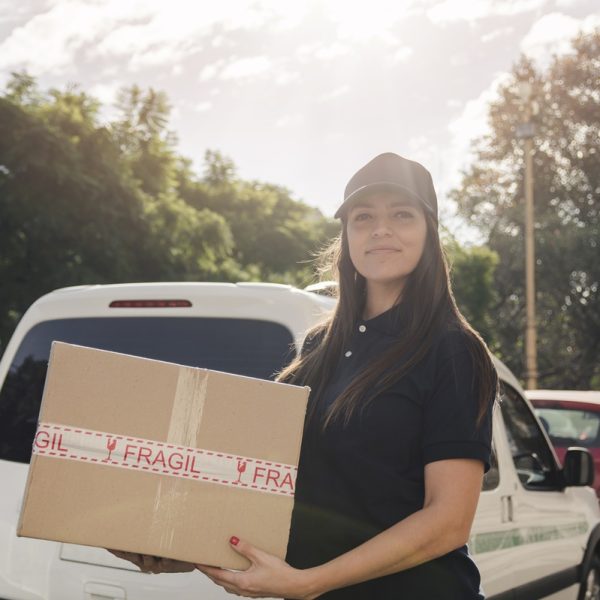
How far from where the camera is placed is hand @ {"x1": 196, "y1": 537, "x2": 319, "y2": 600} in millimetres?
1972

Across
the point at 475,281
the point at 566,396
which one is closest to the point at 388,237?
the point at 566,396

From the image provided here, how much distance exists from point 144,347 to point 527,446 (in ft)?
6.36

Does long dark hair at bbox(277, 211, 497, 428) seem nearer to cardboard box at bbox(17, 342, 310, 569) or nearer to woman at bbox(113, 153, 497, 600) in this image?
woman at bbox(113, 153, 497, 600)

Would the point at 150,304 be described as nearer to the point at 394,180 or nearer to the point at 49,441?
the point at 394,180

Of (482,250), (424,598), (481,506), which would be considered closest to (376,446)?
(424,598)

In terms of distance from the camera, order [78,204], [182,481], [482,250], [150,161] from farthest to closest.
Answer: [482,250] → [150,161] → [78,204] → [182,481]

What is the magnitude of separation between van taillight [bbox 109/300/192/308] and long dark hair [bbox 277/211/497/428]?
0.86 meters

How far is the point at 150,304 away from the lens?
3502 millimetres

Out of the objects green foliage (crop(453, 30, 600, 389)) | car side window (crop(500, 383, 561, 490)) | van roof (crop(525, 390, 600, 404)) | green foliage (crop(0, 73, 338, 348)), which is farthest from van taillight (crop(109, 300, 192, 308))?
green foliage (crop(453, 30, 600, 389))

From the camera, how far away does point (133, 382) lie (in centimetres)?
207

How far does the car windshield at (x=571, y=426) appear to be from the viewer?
7.71m

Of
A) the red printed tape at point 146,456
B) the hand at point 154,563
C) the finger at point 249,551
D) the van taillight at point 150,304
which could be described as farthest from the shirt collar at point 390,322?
the van taillight at point 150,304

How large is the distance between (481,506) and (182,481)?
6.30 ft

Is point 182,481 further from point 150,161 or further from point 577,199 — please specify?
point 577,199
